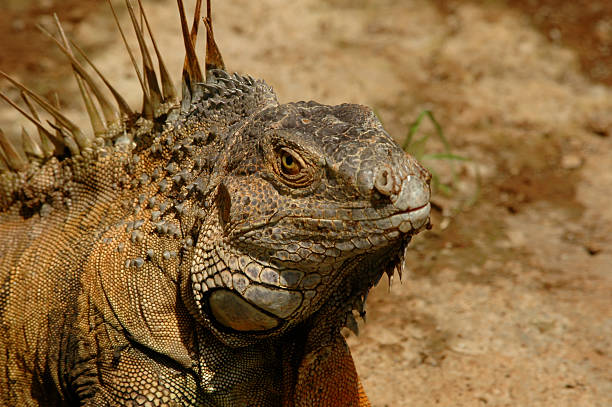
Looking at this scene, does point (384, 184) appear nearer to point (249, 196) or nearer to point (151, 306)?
point (249, 196)

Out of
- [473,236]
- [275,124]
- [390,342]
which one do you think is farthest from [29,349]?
[473,236]

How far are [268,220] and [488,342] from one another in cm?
280

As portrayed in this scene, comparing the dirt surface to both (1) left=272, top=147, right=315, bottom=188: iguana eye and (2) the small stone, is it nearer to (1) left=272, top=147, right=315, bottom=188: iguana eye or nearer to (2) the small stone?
(2) the small stone

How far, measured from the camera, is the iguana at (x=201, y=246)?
3088 millimetres

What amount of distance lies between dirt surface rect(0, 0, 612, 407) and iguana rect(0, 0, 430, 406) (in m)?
1.58

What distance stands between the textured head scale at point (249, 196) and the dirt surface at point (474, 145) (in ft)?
5.92

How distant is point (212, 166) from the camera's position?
11.3ft

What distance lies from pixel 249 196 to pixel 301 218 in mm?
279

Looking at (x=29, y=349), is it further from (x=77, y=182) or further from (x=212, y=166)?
(x=212, y=166)

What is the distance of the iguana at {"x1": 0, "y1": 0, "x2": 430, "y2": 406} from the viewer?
3.09m

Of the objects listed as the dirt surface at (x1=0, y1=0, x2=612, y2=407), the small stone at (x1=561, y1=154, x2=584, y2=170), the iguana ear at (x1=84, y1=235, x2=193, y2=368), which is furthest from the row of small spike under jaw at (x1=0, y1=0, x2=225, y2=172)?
the small stone at (x1=561, y1=154, x2=584, y2=170)

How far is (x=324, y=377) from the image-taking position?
11.6 ft

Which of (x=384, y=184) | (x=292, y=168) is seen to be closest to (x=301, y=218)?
(x=292, y=168)

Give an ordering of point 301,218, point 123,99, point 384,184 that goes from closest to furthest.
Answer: point 384,184, point 301,218, point 123,99
